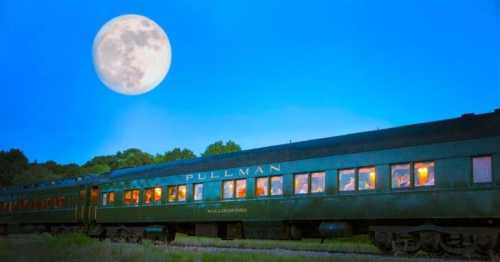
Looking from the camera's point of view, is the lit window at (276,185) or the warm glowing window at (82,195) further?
the warm glowing window at (82,195)

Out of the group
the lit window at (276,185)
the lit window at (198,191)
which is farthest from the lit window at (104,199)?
the lit window at (276,185)

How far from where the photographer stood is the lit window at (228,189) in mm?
22072

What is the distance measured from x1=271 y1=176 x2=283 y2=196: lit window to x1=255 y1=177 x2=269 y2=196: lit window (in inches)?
10.4

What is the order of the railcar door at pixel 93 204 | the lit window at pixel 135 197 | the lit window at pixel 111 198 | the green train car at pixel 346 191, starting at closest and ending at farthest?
the green train car at pixel 346 191
the lit window at pixel 135 197
the lit window at pixel 111 198
the railcar door at pixel 93 204

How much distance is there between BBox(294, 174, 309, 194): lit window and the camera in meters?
19.5

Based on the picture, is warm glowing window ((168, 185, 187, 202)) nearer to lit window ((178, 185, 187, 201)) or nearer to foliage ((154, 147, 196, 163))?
lit window ((178, 185, 187, 201))

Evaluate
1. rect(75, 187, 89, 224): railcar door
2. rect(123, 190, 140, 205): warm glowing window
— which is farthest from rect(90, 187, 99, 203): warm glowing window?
rect(123, 190, 140, 205): warm glowing window

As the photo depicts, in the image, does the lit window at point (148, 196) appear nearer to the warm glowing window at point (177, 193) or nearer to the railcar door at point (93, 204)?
the warm glowing window at point (177, 193)

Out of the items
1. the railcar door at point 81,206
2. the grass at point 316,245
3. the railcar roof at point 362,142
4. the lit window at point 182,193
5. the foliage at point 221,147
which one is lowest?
the grass at point 316,245

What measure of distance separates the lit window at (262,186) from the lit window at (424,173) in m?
5.85

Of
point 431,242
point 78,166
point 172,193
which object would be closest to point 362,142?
point 431,242

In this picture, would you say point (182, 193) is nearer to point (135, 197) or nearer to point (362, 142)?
point (135, 197)

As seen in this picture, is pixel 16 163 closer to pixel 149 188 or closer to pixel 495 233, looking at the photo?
pixel 149 188

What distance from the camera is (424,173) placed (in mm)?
16453
